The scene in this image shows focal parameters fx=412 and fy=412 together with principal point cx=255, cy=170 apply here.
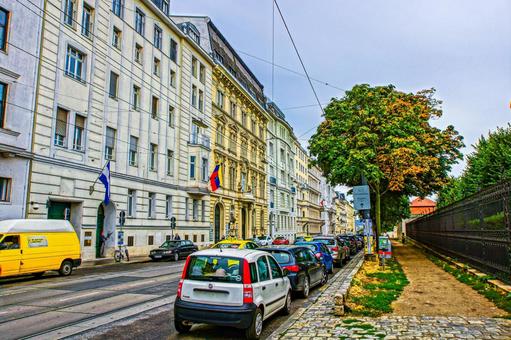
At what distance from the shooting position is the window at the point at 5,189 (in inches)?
732

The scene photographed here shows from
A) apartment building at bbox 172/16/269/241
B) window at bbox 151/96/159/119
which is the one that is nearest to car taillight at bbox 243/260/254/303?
window at bbox 151/96/159/119

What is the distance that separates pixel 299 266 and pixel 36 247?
10.4 metres

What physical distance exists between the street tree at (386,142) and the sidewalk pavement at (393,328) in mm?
14591

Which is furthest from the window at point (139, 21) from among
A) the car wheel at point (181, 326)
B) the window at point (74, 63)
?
the car wheel at point (181, 326)

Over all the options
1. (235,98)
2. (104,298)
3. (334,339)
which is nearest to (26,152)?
(104,298)

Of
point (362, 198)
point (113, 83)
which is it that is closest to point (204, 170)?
point (113, 83)

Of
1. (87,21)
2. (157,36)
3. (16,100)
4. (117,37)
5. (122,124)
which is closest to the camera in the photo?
(16,100)

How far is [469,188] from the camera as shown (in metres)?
37.0

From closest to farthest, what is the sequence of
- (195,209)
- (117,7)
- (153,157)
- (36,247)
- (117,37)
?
1. (36,247)
2. (117,7)
3. (117,37)
4. (153,157)
5. (195,209)

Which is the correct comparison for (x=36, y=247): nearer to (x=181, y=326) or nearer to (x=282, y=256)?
(x=282, y=256)

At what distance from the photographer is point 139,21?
2992 cm

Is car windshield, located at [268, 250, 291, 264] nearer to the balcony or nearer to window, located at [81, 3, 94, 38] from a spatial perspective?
window, located at [81, 3, 94, 38]

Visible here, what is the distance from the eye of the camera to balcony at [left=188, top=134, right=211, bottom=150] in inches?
1419

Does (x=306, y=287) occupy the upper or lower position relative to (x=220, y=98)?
lower
